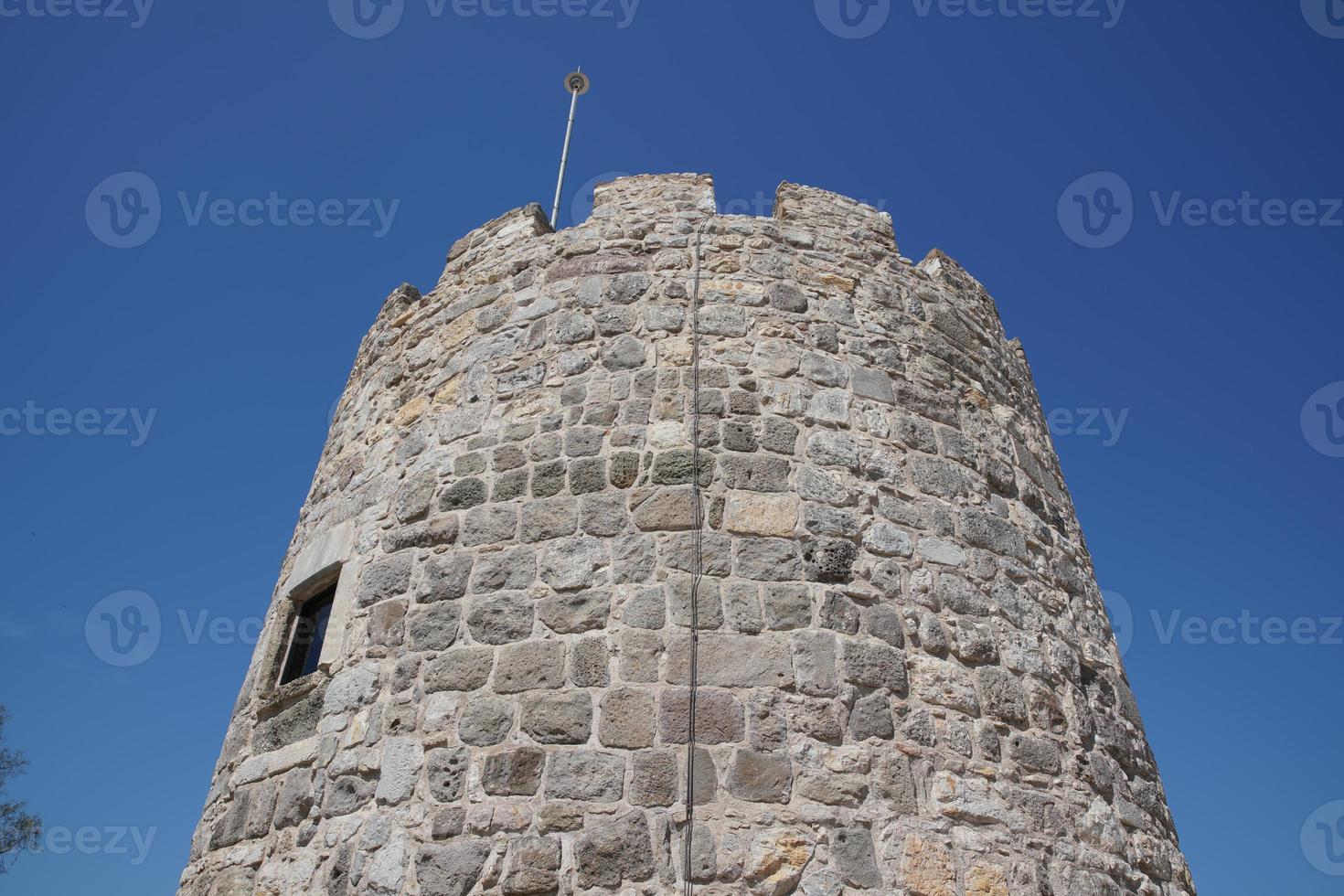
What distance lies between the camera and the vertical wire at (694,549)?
3348mm

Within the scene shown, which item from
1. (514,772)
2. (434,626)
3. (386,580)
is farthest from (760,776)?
(386,580)

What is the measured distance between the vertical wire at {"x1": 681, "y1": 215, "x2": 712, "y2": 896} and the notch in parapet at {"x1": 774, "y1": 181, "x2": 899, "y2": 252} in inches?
23.3

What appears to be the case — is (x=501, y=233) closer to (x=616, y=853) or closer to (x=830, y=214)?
(x=830, y=214)

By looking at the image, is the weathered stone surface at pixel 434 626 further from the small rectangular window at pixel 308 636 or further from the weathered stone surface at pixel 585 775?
the small rectangular window at pixel 308 636

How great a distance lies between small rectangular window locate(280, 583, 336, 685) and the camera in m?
5.00

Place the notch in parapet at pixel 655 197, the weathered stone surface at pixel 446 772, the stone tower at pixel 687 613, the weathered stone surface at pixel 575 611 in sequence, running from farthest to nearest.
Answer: the notch in parapet at pixel 655 197 < the weathered stone surface at pixel 575 611 < the weathered stone surface at pixel 446 772 < the stone tower at pixel 687 613

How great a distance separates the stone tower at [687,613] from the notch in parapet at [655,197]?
0.08 feet

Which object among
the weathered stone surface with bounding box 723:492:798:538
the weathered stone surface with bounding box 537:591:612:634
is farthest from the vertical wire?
the weathered stone surface with bounding box 537:591:612:634

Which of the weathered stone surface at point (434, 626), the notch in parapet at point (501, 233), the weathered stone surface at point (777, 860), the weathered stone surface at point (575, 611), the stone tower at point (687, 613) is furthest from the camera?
the notch in parapet at point (501, 233)

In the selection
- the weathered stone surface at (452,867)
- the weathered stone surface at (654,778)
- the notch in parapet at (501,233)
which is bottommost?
the weathered stone surface at (452,867)

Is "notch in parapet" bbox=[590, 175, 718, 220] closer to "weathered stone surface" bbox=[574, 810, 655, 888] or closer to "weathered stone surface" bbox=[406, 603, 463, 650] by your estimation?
"weathered stone surface" bbox=[406, 603, 463, 650]

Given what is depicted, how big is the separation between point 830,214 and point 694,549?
2.62m

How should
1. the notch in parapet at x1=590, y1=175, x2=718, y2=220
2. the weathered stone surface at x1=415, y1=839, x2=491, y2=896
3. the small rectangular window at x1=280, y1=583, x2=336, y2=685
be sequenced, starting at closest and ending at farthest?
the weathered stone surface at x1=415, y1=839, x2=491, y2=896
the small rectangular window at x1=280, y1=583, x2=336, y2=685
the notch in parapet at x1=590, y1=175, x2=718, y2=220

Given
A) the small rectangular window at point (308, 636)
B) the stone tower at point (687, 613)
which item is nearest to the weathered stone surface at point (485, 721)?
the stone tower at point (687, 613)
